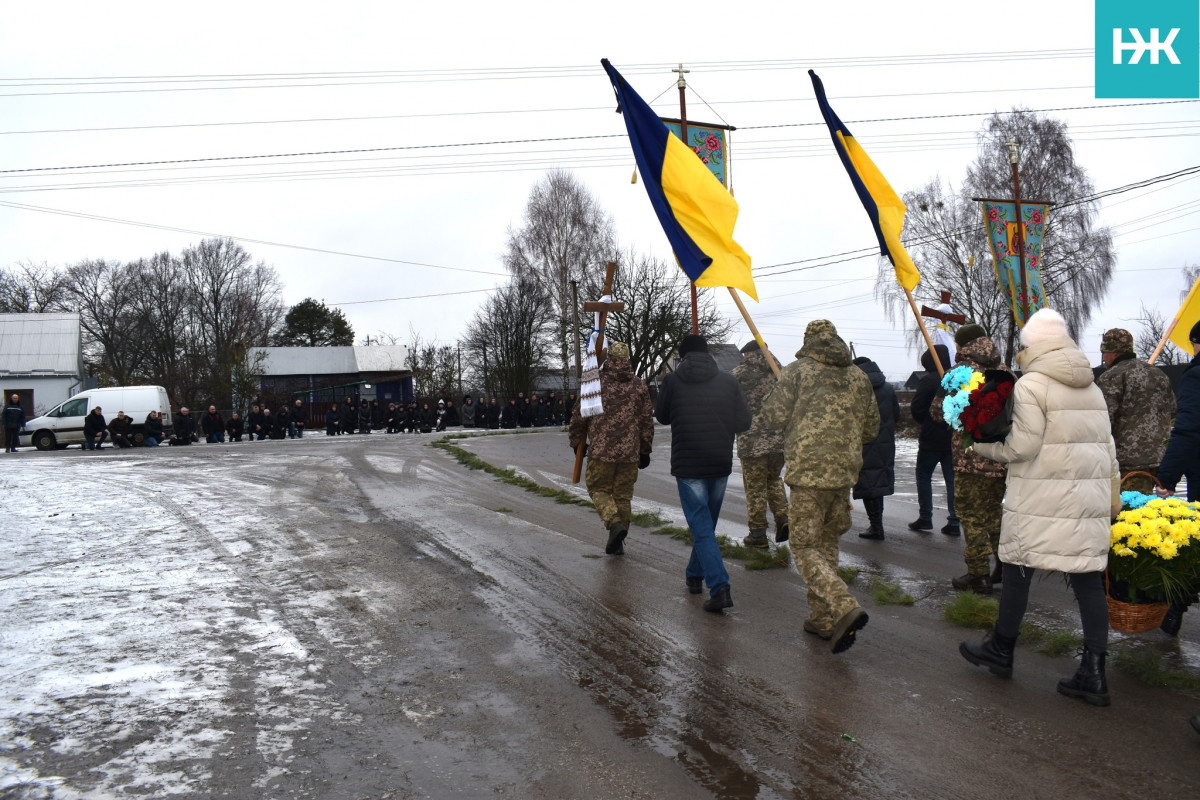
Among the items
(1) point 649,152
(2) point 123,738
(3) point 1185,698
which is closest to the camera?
(2) point 123,738

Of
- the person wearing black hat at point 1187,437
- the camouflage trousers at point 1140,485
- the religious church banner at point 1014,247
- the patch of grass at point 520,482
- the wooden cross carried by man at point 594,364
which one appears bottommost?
the patch of grass at point 520,482

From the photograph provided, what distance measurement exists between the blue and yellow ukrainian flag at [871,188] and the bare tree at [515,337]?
44702mm

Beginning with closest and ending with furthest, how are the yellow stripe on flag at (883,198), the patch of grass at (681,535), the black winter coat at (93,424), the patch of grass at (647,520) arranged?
the yellow stripe on flag at (883,198) < the patch of grass at (681,535) < the patch of grass at (647,520) < the black winter coat at (93,424)

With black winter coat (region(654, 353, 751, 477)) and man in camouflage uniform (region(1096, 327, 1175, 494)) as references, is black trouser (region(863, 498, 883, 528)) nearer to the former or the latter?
man in camouflage uniform (region(1096, 327, 1175, 494))

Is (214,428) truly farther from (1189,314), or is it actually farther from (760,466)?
(1189,314)

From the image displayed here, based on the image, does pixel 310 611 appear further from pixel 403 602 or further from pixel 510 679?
pixel 510 679

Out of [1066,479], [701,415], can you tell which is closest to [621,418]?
[701,415]

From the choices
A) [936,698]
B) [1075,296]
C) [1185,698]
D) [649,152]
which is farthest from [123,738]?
[1075,296]

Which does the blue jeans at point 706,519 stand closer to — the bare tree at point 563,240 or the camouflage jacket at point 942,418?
the camouflage jacket at point 942,418

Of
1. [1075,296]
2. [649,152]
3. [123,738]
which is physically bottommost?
[123,738]

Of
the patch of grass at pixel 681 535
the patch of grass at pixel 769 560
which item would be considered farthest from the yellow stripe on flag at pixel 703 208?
the patch of grass at pixel 681 535

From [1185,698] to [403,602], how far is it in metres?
4.86

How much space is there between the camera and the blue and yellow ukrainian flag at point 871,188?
7.34 m

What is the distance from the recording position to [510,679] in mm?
4750
